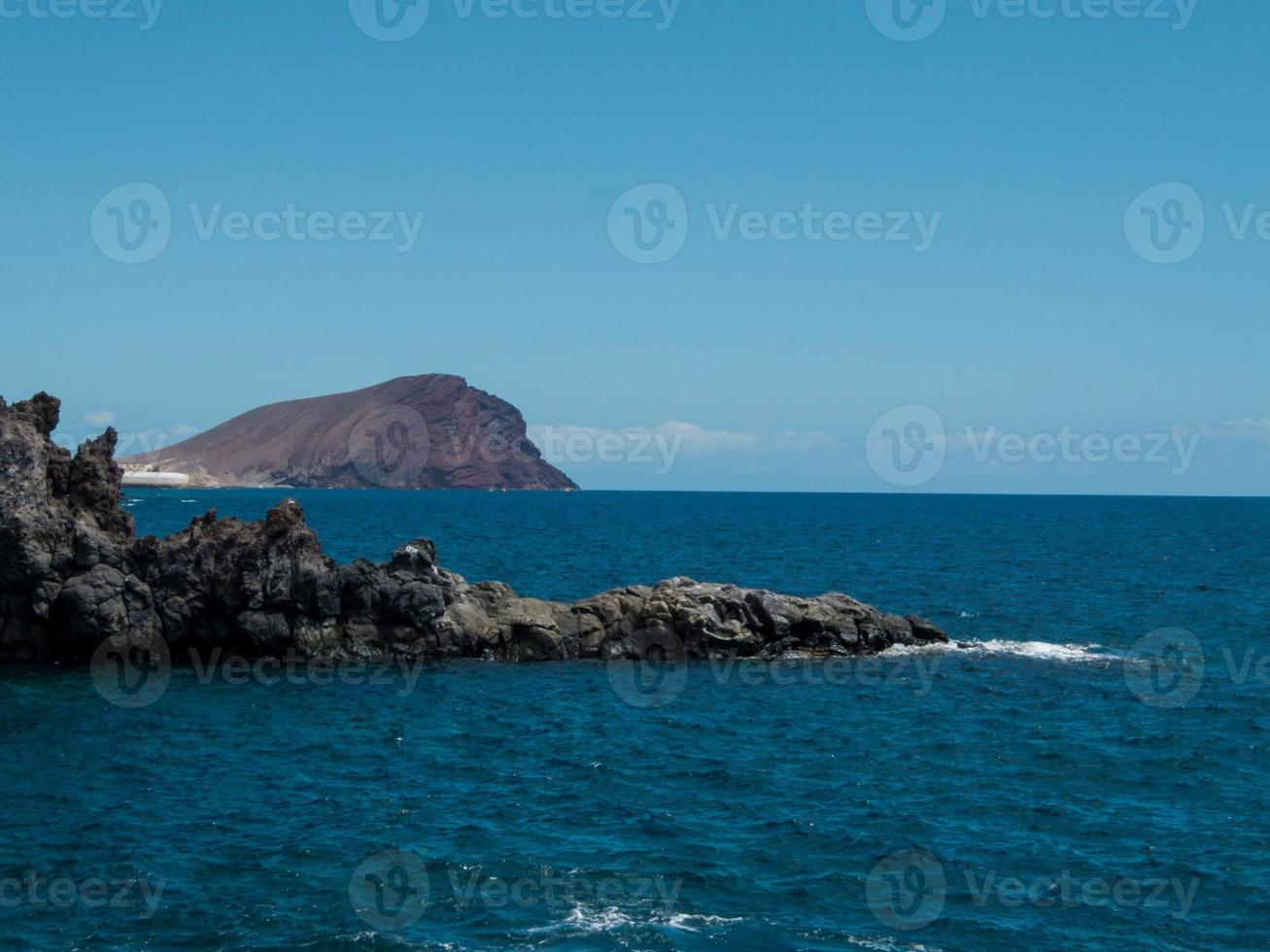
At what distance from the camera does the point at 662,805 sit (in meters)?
28.3

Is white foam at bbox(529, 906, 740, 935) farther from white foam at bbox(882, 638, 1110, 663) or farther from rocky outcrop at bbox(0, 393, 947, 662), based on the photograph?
white foam at bbox(882, 638, 1110, 663)

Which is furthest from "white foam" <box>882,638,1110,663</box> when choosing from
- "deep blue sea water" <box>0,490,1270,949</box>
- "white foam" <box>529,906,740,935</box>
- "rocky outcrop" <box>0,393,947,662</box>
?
"white foam" <box>529,906,740,935</box>

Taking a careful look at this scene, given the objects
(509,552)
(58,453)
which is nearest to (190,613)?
(58,453)

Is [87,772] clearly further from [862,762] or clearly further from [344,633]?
[862,762]

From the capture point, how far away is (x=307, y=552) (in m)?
44.4

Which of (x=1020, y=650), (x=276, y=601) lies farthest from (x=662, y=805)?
(x=1020, y=650)

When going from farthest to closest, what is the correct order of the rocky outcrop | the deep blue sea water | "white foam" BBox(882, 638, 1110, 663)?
"white foam" BBox(882, 638, 1110, 663)
the rocky outcrop
the deep blue sea water

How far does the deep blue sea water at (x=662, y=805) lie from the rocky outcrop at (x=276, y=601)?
8.36 ft

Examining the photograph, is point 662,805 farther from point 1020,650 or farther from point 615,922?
point 1020,650

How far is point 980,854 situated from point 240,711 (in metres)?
22.9

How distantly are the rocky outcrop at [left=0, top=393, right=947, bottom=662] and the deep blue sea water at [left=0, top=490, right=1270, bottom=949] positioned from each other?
2548mm

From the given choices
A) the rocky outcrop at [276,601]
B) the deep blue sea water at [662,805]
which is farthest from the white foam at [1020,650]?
the rocky outcrop at [276,601]

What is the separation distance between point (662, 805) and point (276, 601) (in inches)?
839

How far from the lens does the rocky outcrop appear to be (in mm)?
42344
